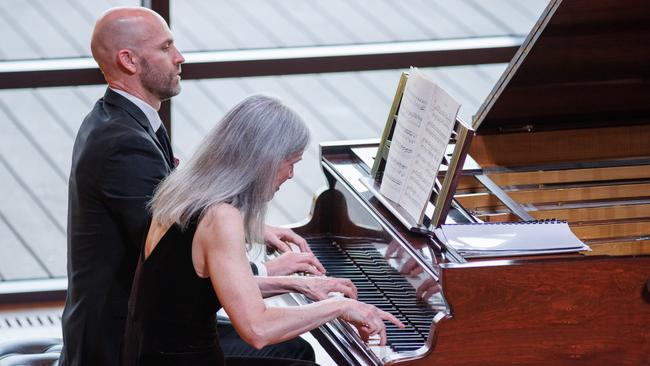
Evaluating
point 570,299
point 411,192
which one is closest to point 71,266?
point 411,192

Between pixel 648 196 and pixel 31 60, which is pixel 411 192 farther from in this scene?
pixel 31 60

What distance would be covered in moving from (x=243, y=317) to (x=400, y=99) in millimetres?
914

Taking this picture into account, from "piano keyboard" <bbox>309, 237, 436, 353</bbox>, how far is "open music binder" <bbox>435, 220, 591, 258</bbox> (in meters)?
0.19

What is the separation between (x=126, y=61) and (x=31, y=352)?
0.81 meters

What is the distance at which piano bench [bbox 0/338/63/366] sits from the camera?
2957 millimetres

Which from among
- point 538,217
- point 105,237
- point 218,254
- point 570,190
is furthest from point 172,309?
point 570,190

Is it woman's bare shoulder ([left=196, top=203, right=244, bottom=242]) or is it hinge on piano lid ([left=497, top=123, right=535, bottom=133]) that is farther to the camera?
hinge on piano lid ([left=497, top=123, right=535, bottom=133])

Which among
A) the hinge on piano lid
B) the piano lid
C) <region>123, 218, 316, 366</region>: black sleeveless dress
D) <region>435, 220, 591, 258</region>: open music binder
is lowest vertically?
<region>123, 218, 316, 366</region>: black sleeveless dress

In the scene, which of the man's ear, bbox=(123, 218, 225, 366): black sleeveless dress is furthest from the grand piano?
the man's ear

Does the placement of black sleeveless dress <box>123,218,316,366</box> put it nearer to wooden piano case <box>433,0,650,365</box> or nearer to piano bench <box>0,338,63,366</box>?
piano bench <box>0,338,63,366</box>

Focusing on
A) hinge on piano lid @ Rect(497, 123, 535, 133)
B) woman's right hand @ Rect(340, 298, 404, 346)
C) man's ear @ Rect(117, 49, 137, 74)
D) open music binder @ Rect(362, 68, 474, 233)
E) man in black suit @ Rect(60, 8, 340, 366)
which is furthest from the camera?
hinge on piano lid @ Rect(497, 123, 535, 133)

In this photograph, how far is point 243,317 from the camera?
2.61m

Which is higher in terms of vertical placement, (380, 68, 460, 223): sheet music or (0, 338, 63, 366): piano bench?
→ (380, 68, 460, 223): sheet music

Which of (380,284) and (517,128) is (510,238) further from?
(517,128)
